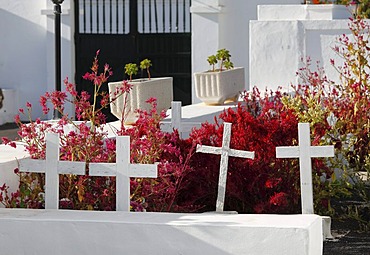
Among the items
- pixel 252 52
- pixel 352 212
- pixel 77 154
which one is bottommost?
pixel 352 212

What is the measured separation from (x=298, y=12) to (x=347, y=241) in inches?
260

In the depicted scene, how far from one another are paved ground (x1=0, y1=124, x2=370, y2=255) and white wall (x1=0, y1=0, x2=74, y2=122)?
1000cm

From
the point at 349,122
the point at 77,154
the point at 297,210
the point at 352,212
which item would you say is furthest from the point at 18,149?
the point at 349,122

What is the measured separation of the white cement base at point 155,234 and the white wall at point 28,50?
11.8 metres

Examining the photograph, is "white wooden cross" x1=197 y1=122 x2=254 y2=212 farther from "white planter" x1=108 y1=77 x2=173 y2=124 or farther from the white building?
the white building

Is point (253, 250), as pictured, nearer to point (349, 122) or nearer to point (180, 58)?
point (349, 122)

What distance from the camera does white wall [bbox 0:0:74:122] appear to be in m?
17.2

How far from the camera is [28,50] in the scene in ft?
57.3

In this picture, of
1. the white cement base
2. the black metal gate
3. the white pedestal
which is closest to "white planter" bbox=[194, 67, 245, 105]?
the black metal gate

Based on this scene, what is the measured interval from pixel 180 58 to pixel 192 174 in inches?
414

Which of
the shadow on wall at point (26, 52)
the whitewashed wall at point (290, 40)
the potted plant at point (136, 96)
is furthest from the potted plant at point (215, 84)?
the shadow on wall at point (26, 52)

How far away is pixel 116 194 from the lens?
583 cm

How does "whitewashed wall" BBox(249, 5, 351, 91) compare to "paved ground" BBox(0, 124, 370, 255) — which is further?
"whitewashed wall" BBox(249, 5, 351, 91)

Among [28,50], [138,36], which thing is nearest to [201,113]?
[138,36]
